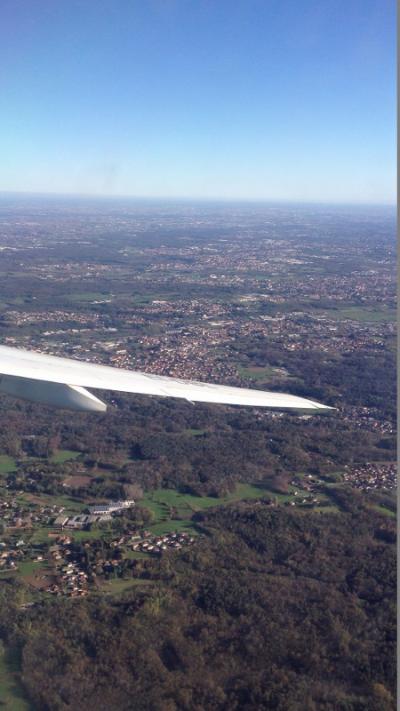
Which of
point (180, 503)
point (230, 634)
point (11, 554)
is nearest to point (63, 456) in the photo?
point (180, 503)

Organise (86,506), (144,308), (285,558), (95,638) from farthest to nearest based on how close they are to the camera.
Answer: (144,308) < (86,506) < (285,558) < (95,638)

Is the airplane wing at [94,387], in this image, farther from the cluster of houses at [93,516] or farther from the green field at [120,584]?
the cluster of houses at [93,516]

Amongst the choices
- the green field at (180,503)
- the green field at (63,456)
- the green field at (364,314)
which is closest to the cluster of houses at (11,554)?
the green field at (180,503)

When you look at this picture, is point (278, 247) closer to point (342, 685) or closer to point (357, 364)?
point (357, 364)

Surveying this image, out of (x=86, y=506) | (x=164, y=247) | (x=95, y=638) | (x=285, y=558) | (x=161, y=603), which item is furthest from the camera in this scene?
(x=164, y=247)

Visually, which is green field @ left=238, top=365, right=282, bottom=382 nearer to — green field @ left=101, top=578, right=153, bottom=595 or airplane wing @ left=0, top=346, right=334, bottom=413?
green field @ left=101, top=578, right=153, bottom=595

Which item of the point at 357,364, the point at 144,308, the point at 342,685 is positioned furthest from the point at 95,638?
the point at 144,308

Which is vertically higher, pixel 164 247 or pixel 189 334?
pixel 164 247
